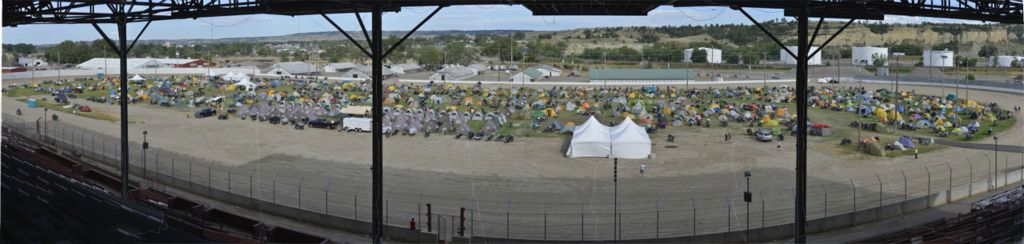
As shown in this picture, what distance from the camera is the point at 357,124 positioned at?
26922mm

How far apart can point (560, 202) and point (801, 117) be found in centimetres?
714

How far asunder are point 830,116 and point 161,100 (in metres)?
30.5

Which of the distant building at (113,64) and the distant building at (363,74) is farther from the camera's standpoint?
the distant building at (113,64)

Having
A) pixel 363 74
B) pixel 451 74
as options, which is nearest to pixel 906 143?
pixel 451 74

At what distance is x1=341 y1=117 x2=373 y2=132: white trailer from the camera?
26.8 metres

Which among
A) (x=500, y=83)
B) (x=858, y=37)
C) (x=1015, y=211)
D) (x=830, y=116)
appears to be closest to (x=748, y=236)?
(x=1015, y=211)

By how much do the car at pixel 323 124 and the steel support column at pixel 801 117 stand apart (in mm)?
21037

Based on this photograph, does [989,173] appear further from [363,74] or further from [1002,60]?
[1002,60]

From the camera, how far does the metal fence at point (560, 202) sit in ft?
42.4

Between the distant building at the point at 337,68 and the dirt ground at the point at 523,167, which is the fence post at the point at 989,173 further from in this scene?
the distant building at the point at 337,68

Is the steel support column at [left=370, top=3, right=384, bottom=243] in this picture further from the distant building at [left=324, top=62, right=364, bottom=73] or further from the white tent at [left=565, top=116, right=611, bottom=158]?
the distant building at [left=324, top=62, right=364, bottom=73]

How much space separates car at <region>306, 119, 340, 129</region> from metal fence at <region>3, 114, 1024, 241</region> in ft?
25.1

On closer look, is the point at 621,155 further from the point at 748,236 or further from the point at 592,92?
the point at 592,92

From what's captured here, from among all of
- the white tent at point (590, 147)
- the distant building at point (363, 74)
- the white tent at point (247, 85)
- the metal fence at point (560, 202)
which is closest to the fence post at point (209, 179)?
the metal fence at point (560, 202)
